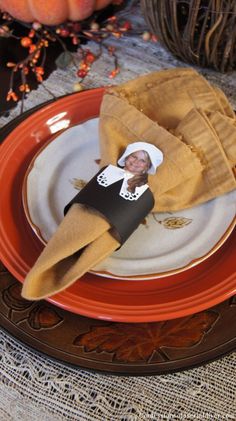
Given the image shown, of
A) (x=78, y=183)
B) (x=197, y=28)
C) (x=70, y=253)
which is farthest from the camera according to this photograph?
(x=197, y=28)

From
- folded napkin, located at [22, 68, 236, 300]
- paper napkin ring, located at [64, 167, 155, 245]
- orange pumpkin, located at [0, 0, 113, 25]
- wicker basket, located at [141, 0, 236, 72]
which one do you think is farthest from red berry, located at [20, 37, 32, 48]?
paper napkin ring, located at [64, 167, 155, 245]

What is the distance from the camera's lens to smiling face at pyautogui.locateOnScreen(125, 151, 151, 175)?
50 centimetres

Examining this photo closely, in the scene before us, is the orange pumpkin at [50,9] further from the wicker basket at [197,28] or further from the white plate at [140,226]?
the white plate at [140,226]

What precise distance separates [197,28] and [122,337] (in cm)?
44

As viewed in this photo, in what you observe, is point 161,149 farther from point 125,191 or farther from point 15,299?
point 15,299

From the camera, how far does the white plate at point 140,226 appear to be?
49 centimetres

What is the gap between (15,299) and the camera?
48 centimetres

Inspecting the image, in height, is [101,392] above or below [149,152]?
below

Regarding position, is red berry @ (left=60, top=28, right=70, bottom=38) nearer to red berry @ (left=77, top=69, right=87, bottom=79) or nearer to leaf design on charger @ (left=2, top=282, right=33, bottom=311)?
red berry @ (left=77, top=69, right=87, bottom=79)

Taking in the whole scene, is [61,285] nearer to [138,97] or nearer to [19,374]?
[19,374]

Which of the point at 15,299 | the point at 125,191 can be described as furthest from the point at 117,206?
the point at 15,299

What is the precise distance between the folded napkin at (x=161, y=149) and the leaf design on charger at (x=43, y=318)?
0.04m

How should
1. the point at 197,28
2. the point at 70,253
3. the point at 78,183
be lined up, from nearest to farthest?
the point at 70,253, the point at 78,183, the point at 197,28

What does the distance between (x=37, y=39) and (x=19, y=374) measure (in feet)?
1.77
